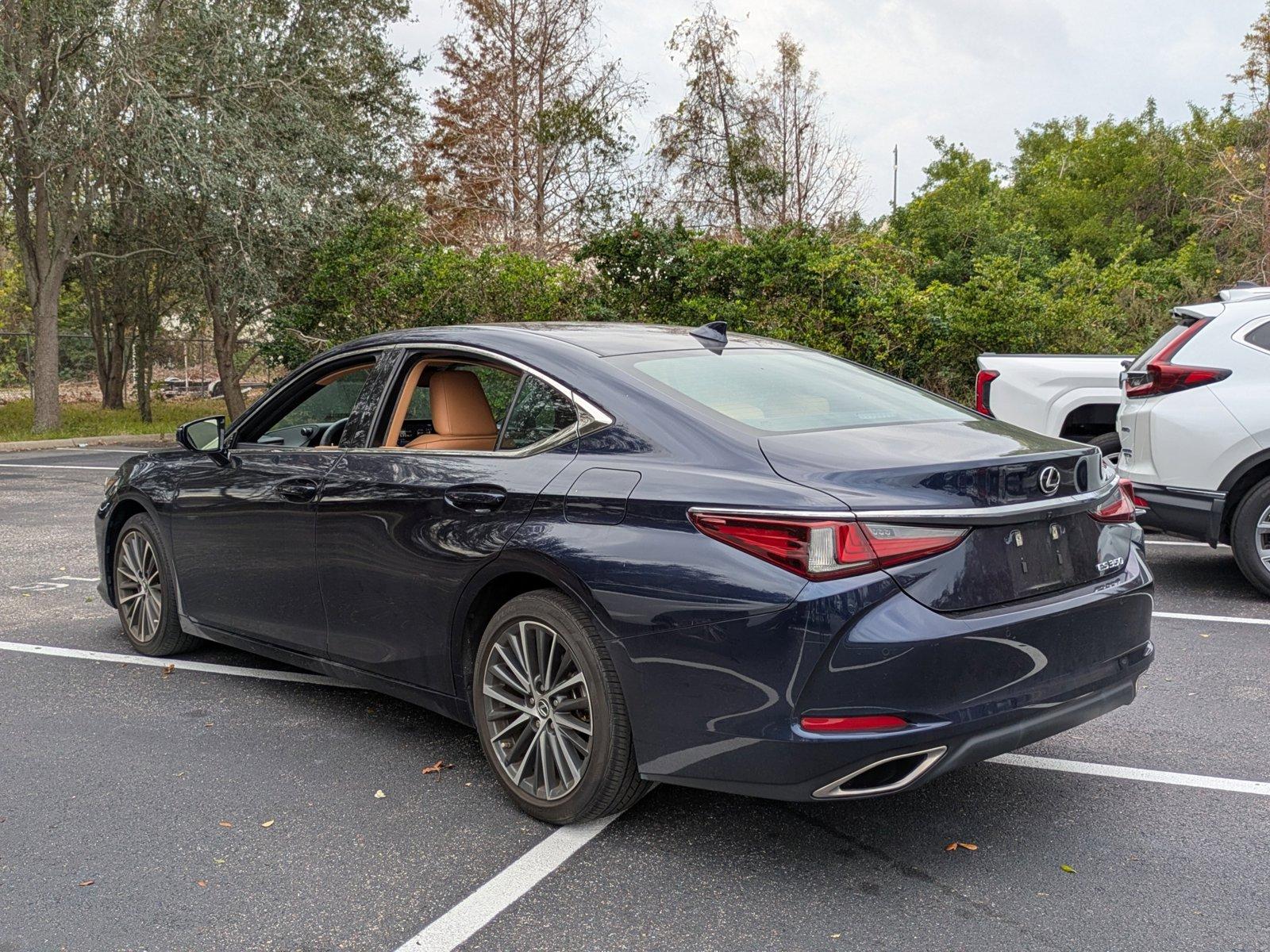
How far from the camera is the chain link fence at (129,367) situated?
94.5 ft

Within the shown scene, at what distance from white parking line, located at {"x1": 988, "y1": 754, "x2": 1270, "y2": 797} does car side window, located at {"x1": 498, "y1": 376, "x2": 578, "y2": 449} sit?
1912mm

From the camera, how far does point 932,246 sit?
1433 inches

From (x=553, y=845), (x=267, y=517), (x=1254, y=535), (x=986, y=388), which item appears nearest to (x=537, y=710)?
(x=553, y=845)

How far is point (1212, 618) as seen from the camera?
6.55 meters

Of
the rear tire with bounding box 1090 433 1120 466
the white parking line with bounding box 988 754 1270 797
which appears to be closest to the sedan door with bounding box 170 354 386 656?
the white parking line with bounding box 988 754 1270 797

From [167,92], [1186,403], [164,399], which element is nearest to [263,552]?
[1186,403]

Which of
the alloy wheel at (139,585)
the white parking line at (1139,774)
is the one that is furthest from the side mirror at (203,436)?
the white parking line at (1139,774)

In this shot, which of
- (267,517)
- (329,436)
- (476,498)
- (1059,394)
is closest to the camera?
(476,498)

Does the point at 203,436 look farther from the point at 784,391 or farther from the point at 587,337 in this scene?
the point at 784,391

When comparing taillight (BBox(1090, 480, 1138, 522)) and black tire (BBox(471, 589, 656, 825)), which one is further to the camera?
taillight (BBox(1090, 480, 1138, 522))

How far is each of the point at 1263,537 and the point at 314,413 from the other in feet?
18.2

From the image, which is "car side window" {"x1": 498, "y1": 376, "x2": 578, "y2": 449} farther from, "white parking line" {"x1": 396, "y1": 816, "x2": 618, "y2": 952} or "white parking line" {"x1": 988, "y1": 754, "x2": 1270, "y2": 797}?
"white parking line" {"x1": 988, "y1": 754, "x2": 1270, "y2": 797}

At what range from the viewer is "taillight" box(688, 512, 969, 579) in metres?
3.01

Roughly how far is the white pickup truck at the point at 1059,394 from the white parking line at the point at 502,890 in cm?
654
